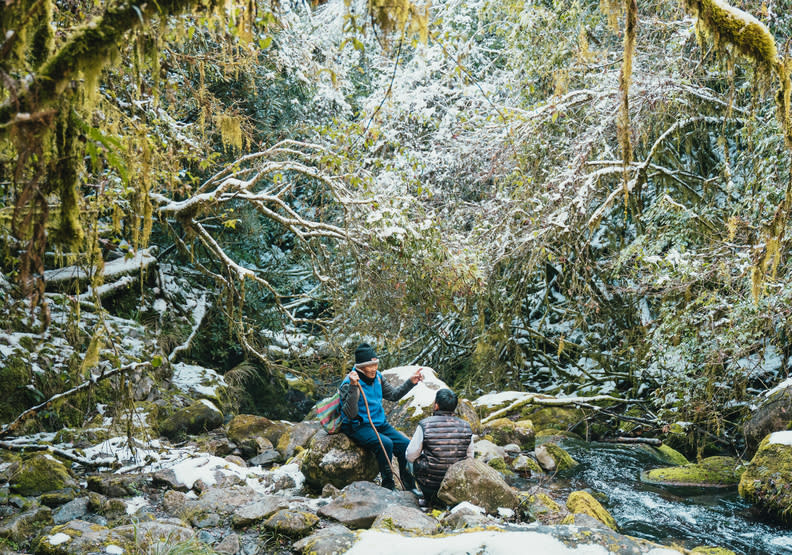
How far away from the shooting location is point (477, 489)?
4652 millimetres

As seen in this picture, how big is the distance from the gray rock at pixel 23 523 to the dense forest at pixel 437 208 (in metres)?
0.94

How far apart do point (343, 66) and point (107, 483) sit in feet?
32.2

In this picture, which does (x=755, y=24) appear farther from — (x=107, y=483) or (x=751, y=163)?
(x=107, y=483)

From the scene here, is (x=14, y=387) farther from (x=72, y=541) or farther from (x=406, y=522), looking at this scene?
(x=406, y=522)

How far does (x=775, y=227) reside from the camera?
151 inches

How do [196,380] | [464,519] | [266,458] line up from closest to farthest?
[464,519] < [266,458] < [196,380]

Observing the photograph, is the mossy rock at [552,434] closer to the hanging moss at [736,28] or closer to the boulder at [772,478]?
the boulder at [772,478]

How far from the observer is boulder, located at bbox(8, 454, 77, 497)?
199 inches

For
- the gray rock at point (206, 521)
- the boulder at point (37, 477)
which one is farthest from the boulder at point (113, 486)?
the gray rock at point (206, 521)

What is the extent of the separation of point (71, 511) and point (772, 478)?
6805mm

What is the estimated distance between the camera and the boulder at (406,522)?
149 inches

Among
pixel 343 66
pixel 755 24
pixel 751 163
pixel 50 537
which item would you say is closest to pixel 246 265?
pixel 343 66

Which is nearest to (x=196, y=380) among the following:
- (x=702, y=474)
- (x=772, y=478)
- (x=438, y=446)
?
(x=438, y=446)

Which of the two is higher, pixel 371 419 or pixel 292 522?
pixel 371 419
